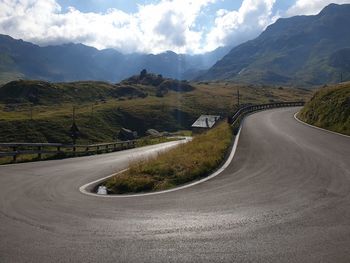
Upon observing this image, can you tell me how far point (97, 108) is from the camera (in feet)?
412

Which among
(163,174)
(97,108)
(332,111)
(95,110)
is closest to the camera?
(163,174)

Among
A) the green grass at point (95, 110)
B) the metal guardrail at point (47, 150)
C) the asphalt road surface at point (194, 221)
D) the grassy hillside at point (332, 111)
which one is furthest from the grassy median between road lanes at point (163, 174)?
the green grass at point (95, 110)

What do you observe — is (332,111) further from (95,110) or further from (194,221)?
(95,110)

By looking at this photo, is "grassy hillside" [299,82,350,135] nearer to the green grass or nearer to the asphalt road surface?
the asphalt road surface

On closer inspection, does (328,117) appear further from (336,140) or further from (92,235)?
(92,235)

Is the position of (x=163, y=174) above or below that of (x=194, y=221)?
above

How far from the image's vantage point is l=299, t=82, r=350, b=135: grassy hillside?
3012 cm

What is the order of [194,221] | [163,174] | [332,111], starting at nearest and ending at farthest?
[194,221] → [163,174] → [332,111]

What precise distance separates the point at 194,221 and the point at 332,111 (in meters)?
28.5

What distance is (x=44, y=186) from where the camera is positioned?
13164 millimetres

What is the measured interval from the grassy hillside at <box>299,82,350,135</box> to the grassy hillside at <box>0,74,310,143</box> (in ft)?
212

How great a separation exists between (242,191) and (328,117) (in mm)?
25277

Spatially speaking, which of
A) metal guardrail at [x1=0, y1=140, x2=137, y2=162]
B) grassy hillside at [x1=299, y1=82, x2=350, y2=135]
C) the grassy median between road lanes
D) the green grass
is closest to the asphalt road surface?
the grassy median between road lanes

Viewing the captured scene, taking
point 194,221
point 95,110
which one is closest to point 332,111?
point 194,221
